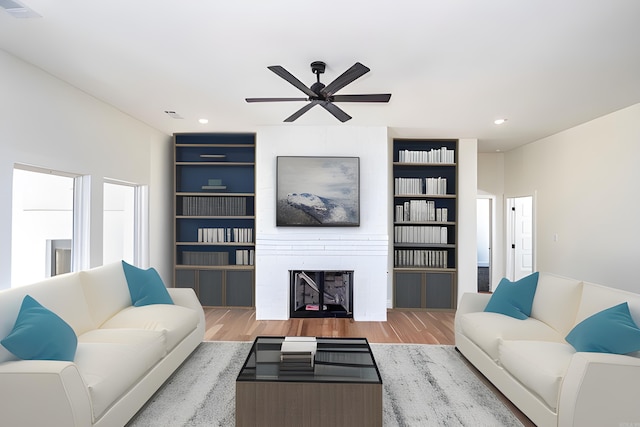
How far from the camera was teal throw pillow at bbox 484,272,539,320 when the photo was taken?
3285 millimetres

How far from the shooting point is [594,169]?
456 cm

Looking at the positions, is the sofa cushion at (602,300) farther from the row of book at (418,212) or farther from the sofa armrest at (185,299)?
the sofa armrest at (185,299)

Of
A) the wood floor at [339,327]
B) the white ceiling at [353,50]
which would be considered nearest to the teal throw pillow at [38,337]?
the white ceiling at [353,50]

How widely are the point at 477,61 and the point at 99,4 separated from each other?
8.76 feet

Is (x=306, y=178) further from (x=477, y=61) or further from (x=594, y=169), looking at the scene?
(x=594, y=169)

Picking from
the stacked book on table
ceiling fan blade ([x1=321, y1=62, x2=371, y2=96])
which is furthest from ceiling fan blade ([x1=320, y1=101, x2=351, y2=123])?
the stacked book on table

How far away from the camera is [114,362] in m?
2.24

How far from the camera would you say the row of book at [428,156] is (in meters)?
5.66

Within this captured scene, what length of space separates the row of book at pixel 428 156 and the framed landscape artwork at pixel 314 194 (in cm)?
109

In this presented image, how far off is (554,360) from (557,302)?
92 cm

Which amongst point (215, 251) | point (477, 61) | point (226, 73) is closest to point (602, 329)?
point (477, 61)

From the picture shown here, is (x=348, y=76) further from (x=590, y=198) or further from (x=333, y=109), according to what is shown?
(x=590, y=198)

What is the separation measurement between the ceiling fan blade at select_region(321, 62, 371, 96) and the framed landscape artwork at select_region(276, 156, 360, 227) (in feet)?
6.87

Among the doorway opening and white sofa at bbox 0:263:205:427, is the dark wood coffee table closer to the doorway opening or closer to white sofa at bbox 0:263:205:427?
white sofa at bbox 0:263:205:427
